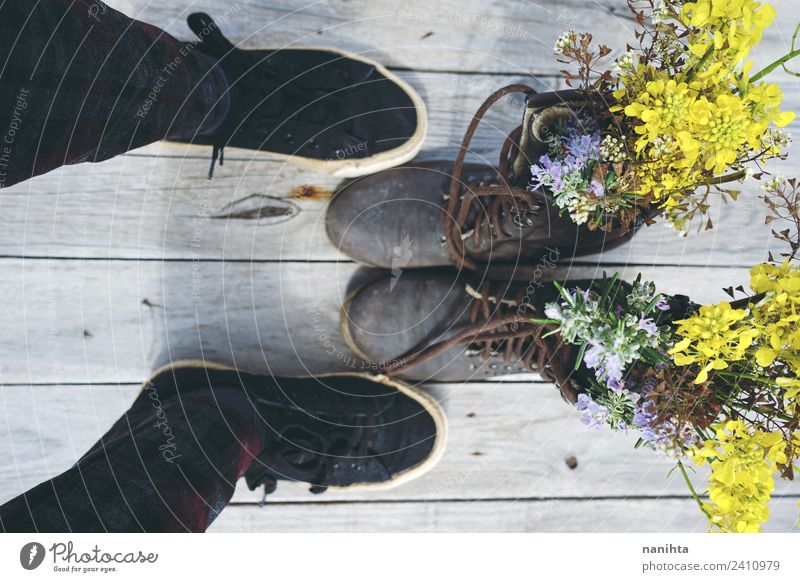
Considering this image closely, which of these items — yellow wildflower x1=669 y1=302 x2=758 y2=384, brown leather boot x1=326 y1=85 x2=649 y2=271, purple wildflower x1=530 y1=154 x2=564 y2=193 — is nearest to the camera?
yellow wildflower x1=669 y1=302 x2=758 y2=384

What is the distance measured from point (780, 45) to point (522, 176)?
0.46 m

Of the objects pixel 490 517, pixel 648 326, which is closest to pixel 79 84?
pixel 648 326

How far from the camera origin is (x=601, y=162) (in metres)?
A: 0.47

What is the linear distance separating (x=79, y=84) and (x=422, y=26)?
1.35 ft

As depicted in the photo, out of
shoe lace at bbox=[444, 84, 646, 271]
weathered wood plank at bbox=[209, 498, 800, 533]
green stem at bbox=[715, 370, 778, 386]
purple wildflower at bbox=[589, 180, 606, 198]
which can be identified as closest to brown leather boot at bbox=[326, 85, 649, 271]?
shoe lace at bbox=[444, 84, 646, 271]

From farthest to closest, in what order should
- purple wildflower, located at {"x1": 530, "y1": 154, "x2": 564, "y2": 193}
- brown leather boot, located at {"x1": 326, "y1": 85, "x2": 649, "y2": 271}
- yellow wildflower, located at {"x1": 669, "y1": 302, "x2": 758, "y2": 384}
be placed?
1. brown leather boot, located at {"x1": 326, "y1": 85, "x2": 649, "y2": 271}
2. purple wildflower, located at {"x1": 530, "y1": 154, "x2": 564, "y2": 193}
3. yellow wildflower, located at {"x1": 669, "y1": 302, "x2": 758, "y2": 384}

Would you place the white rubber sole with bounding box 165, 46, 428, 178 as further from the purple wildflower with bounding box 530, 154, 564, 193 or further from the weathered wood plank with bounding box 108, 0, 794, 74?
the purple wildflower with bounding box 530, 154, 564, 193

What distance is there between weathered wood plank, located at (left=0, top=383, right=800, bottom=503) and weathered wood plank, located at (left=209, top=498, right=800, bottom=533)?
1cm

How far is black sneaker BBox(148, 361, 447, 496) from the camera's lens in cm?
66

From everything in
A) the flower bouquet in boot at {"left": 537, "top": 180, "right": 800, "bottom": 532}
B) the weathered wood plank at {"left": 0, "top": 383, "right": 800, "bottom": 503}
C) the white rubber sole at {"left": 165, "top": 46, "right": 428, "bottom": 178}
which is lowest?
the weathered wood plank at {"left": 0, "top": 383, "right": 800, "bottom": 503}

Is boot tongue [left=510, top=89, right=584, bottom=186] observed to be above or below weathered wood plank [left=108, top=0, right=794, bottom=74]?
below

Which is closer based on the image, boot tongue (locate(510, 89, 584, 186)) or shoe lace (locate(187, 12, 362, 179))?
boot tongue (locate(510, 89, 584, 186))

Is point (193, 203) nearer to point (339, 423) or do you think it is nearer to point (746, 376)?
point (339, 423)

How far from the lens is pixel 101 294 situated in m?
0.69
